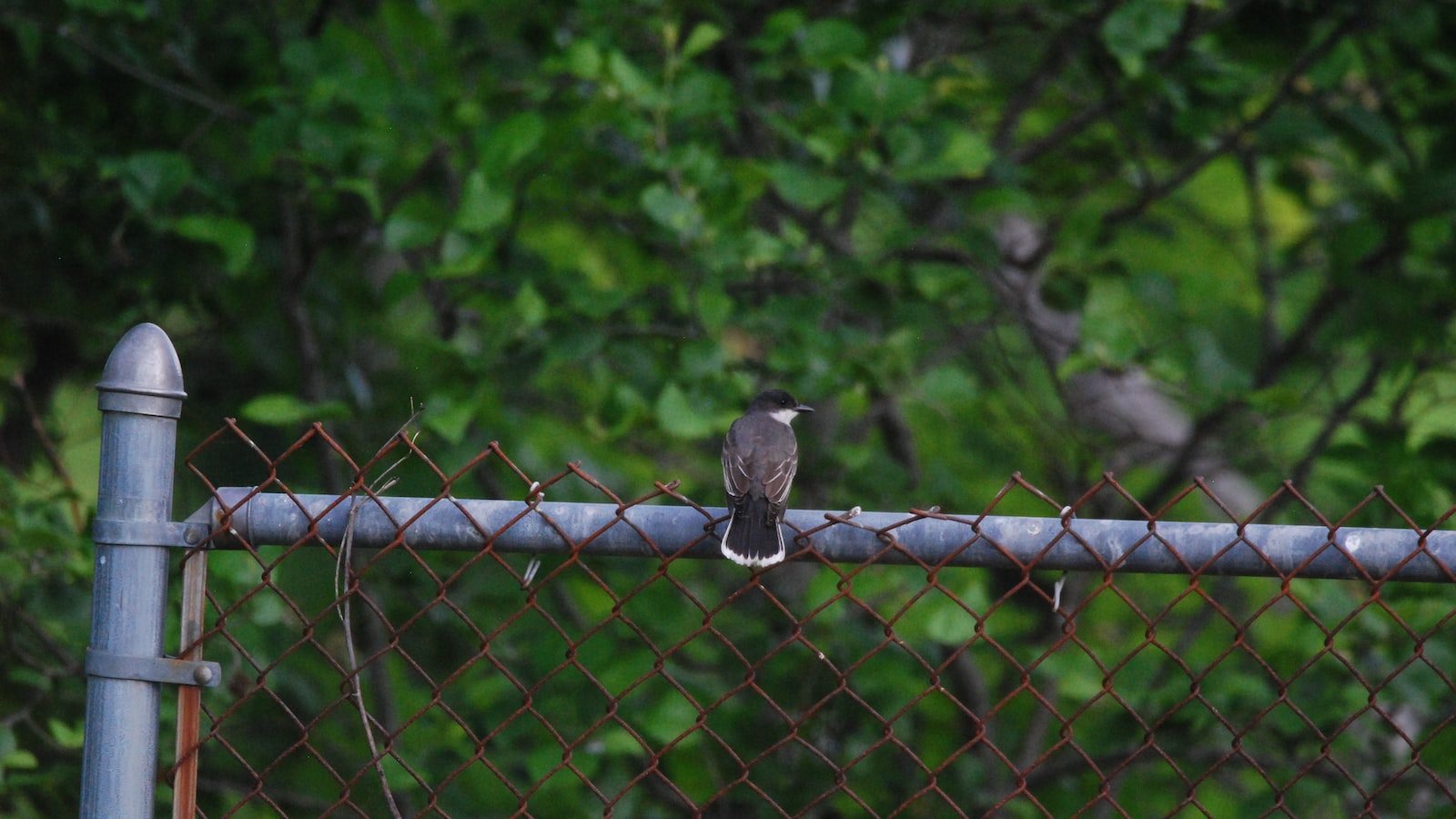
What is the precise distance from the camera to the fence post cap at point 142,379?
1.85 m

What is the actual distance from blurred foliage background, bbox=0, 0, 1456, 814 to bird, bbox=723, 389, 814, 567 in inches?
4.9

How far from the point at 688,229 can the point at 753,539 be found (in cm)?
192

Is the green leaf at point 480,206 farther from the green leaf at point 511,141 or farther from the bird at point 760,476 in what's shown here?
the bird at point 760,476

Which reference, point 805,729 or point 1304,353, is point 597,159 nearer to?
point 805,729

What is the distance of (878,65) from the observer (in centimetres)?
445

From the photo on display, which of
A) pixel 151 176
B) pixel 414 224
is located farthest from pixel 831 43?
pixel 151 176

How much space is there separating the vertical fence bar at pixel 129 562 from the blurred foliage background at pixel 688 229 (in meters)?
1.88

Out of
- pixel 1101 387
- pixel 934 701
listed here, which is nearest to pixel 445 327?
pixel 934 701

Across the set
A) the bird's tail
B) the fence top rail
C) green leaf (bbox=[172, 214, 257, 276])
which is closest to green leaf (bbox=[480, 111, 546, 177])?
green leaf (bbox=[172, 214, 257, 276])

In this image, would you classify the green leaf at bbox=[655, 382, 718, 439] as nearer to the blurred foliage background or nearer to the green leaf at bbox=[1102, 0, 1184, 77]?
the blurred foliage background

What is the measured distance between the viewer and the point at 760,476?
10.6 ft

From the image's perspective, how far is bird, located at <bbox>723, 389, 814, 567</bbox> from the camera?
2.19 m

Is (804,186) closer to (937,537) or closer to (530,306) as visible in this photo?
(530,306)

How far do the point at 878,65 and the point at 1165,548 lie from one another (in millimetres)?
2834
